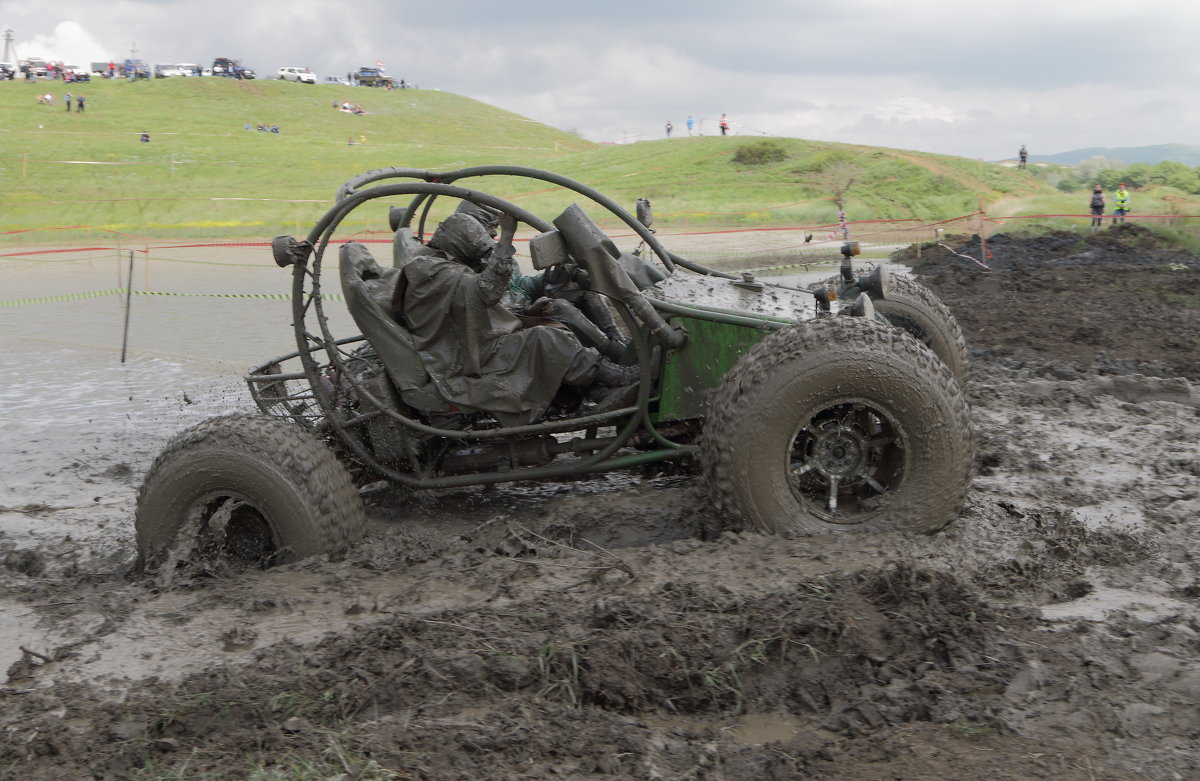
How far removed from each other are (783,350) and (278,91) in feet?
242

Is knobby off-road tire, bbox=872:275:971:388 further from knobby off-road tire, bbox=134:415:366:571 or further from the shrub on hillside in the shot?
the shrub on hillside

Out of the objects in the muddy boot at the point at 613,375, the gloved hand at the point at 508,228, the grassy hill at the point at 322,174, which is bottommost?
the muddy boot at the point at 613,375

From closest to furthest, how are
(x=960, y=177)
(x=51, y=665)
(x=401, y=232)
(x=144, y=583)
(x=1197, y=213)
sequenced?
(x=51, y=665)
(x=144, y=583)
(x=401, y=232)
(x=1197, y=213)
(x=960, y=177)

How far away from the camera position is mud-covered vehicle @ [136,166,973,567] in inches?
183

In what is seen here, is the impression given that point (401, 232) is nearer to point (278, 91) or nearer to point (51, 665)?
point (51, 665)

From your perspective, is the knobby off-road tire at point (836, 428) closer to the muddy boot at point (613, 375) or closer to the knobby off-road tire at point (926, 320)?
the muddy boot at point (613, 375)

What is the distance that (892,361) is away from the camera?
4625 millimetres

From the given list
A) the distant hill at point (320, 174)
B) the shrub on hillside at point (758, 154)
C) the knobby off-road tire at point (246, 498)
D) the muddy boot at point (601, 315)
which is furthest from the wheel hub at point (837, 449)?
the shrub on hillside at point (758, 154)

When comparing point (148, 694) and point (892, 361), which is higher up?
point (892, 361)

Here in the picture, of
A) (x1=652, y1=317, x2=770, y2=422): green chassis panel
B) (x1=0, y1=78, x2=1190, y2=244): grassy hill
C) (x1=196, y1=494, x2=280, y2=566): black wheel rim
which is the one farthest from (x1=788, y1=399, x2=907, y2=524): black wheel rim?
(x1=0, y1=78, x2=1190, y2=244): grassy hill

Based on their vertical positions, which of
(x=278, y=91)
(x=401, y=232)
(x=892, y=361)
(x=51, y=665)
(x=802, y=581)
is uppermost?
(x=278, y=91)

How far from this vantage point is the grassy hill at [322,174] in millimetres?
31297

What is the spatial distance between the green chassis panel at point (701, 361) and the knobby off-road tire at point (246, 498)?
164 cm

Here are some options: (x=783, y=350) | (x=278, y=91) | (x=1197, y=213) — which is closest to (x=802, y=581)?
(x=783, y=350)
